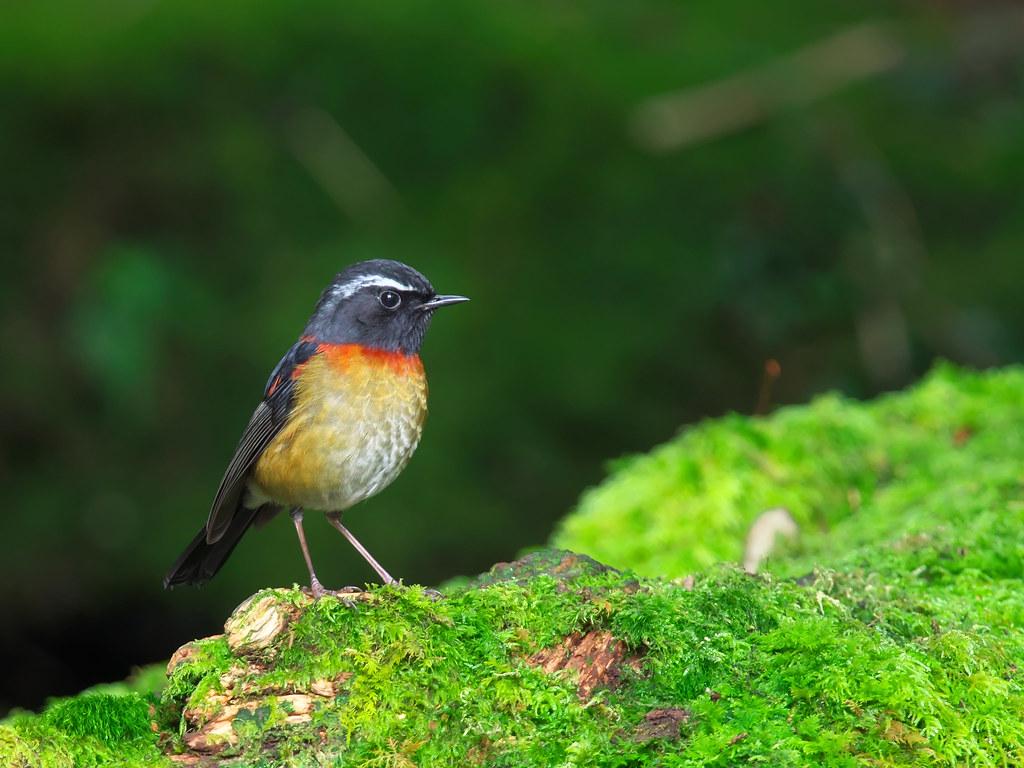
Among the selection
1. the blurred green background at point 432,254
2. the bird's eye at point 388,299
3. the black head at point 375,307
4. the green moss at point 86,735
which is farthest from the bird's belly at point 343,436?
the blurred green background at point 432,254

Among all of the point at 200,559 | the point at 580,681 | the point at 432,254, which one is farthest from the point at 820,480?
the point at 432,254

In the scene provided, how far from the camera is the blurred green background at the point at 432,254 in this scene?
8367 millimetres

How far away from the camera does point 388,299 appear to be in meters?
4.75

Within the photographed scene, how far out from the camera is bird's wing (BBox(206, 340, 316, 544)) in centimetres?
464

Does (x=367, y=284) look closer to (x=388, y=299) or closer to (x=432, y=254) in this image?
(x=388, y=299)

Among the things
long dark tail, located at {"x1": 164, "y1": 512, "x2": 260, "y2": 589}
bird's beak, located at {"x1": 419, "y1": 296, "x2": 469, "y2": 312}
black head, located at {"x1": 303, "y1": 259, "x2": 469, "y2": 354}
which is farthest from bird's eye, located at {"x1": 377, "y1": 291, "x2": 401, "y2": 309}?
long dark tail, located at {"x1": 164, "y1": 512, "x2": 260, "y2": 589}

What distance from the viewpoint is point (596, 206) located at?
9.22 m

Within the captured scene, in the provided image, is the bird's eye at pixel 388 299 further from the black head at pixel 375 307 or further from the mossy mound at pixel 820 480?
the mossy mound at pixel 820 480

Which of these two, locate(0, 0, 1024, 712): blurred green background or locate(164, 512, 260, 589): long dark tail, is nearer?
locate(164, 512, 260, 589): long dark tail

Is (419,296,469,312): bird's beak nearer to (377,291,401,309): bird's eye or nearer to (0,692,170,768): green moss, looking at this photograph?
(377,291,401,309): bird's eye

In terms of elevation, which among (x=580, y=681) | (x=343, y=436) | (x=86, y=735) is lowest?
(x=86, y=735)

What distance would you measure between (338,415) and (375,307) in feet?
1.66

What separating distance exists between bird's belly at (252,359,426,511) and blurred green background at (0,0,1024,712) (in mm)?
3461

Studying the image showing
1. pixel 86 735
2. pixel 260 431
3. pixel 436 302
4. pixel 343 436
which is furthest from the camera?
pixel 436 302
